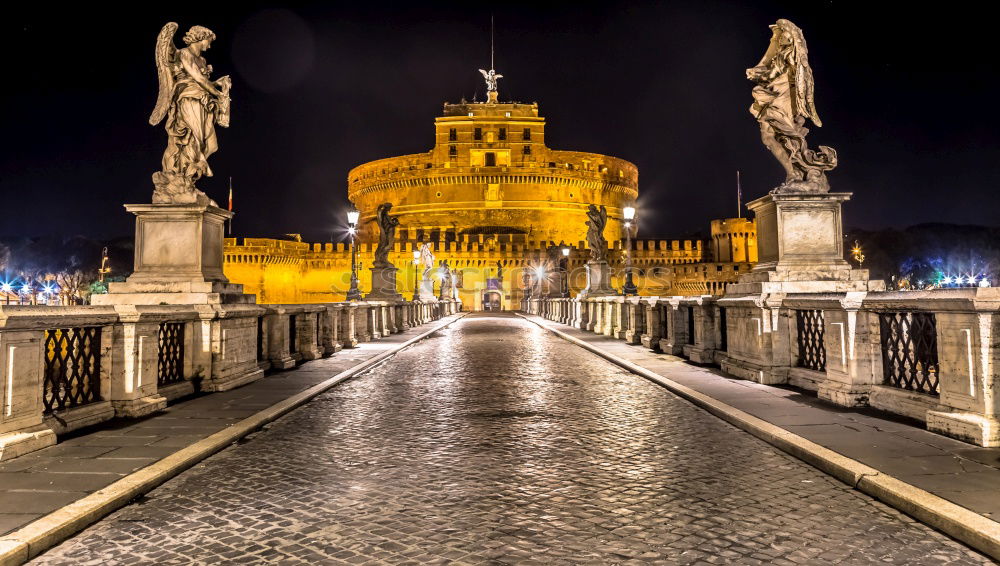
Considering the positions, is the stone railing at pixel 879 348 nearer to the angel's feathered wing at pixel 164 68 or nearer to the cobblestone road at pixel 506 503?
the cobblestone road at pixel 506 503

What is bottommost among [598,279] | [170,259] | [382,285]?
[170,259]

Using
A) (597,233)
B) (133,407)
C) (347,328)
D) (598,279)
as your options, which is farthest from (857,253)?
(133,407)

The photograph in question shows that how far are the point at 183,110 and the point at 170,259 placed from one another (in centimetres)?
191

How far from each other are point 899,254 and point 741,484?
10046 cm

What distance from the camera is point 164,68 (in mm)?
7910

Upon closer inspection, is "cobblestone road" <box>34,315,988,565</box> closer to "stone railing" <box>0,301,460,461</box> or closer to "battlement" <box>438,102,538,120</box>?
"stone railing" <box>0,301,460,461</box>

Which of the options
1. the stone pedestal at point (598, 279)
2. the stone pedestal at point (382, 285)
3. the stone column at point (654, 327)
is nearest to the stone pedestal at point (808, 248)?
the stone column at point (654, 327)

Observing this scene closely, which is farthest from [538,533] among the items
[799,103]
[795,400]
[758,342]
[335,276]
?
[335,276]

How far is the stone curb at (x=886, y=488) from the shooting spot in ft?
9.66

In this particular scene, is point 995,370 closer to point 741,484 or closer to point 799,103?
point 741,484

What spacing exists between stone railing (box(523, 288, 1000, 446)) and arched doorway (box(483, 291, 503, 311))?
166 ft

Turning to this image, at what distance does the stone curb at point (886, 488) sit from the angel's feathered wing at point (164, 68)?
749cm

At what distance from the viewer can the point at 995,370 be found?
454 centimetres

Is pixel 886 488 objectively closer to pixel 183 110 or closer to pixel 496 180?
pixel 183 110
